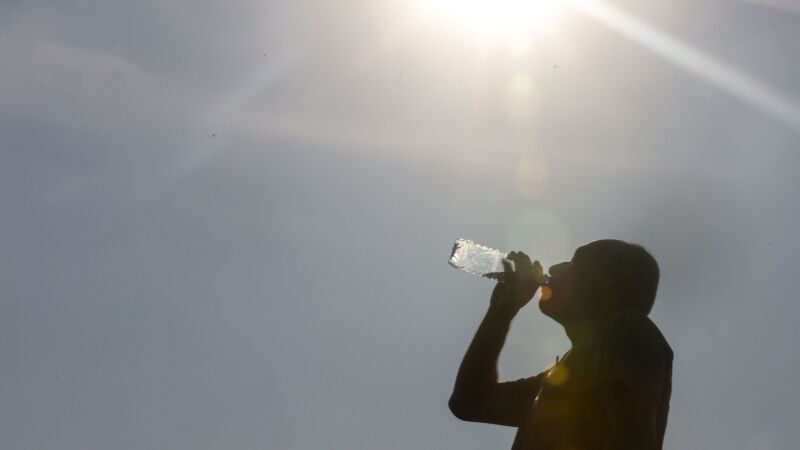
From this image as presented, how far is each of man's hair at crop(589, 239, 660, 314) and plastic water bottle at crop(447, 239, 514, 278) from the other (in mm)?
1678

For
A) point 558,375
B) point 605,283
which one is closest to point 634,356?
point 558,375

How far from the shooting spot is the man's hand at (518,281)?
165 inches

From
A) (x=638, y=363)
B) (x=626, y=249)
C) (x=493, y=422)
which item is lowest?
(x=493, y=422)

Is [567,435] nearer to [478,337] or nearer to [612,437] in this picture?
[612,437]

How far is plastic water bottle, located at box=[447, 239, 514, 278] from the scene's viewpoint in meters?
5.76

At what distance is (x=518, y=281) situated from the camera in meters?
4.18

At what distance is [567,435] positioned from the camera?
3.28m

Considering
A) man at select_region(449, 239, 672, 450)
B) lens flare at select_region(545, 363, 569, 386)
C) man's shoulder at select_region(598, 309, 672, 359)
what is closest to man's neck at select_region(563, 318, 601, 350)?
man at select_region(449, 239, 672, 450)

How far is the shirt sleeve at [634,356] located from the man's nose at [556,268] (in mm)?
733

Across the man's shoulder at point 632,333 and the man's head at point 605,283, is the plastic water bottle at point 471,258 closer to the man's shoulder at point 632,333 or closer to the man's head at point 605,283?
the man's head at point 605,283

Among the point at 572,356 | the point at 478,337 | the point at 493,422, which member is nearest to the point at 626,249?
the point at 572,356

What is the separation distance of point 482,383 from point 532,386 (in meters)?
0.25

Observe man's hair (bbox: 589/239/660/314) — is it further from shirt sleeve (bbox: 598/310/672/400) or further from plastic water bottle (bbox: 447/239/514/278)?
plastic water bottle (bbox: 447/239/514/278)

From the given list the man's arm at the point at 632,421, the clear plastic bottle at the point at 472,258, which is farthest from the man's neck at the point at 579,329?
the clear plastic bottle at the point at 472,258
